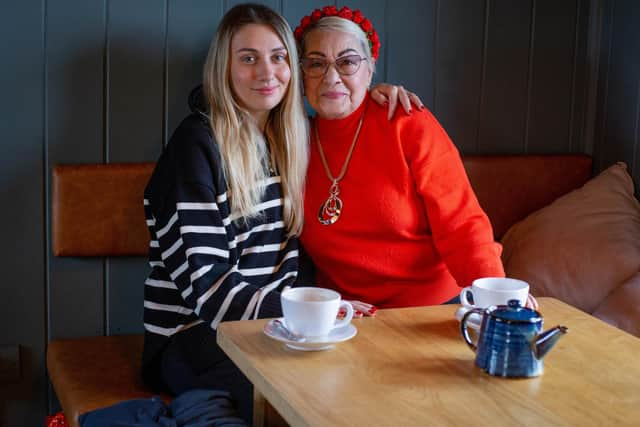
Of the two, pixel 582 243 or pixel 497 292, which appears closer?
pixel 497 292

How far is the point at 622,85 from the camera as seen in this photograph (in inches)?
114

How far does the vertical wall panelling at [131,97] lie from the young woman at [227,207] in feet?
1.10

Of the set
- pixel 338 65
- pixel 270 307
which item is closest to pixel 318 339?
pixel 270 307

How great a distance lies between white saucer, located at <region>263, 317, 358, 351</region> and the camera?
1470 millimetres

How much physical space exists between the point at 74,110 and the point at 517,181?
146 cm

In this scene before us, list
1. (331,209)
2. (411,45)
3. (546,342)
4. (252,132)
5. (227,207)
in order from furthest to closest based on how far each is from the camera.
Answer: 1. (411,45)
2. (331,209)
3. (252,132)
4. (227,207)
5. (546,342)

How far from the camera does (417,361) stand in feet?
4.73

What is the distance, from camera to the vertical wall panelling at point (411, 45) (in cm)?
274

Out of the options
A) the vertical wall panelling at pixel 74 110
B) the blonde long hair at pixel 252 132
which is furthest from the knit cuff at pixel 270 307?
the vertical wall panelling at pixel 74 110

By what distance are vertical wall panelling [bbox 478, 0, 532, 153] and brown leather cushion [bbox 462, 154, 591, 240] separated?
94mm

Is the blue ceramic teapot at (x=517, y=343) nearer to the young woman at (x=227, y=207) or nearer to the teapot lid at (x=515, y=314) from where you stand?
the teapot lid at (x=515, y=314)

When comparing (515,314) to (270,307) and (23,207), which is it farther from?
(23,207)

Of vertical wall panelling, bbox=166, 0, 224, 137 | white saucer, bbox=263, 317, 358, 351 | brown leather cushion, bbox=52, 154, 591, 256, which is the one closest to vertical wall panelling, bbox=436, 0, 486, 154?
vertical wall panelling, bbox=166, 0, 224, 137

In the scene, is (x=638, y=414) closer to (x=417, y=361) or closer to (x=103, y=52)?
(x=417, y=361)
